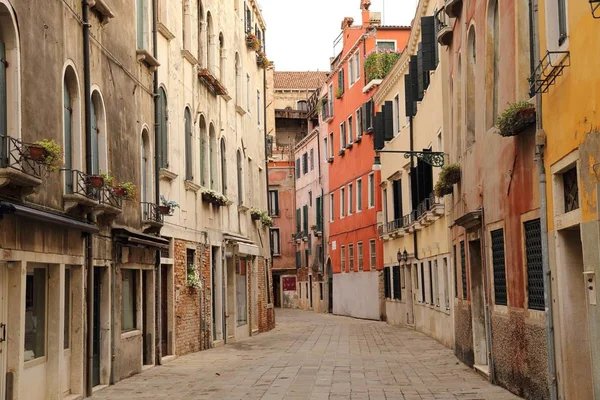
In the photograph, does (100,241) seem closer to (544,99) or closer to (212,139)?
(544,99)

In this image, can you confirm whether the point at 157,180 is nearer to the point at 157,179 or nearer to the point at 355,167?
the point at 157,179

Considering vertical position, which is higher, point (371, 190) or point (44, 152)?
point (371, 190)

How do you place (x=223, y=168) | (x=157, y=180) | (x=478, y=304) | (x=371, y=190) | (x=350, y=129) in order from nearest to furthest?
Result: (x=478, y=304), (x=157, y=180), (x=223, y=168), (x=371, y=190), (x=350, y=129)

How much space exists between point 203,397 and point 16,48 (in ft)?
18.8

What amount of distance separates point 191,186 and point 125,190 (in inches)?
262

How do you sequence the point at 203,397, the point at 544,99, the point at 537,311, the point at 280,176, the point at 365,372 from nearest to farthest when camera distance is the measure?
the point at 544,99 → the point at 537,311 → the point at 203,397 → the point at 365,372 → the point at 280,176

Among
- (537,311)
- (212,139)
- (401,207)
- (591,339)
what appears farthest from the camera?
(401,207)

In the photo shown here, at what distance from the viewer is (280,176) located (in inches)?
2320

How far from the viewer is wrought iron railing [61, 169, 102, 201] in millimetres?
13484

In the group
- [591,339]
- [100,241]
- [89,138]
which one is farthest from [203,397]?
[591,339]

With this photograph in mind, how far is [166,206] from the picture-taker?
19.0 metres

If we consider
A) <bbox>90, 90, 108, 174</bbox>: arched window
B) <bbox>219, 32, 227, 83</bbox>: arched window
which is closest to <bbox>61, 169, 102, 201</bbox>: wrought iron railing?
<bbox>90, 90, 108, 174</bbox>: arched window

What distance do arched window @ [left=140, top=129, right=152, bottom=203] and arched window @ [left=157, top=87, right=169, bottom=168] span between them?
855 mm

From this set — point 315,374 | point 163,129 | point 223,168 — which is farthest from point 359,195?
point 315,374
